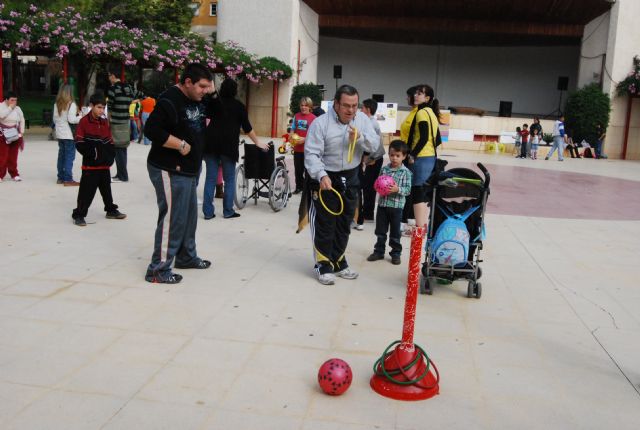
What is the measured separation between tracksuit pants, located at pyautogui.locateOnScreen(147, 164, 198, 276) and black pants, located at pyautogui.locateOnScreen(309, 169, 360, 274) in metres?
1.09

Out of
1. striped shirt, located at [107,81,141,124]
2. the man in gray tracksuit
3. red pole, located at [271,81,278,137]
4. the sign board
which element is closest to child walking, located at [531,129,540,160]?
the sign board

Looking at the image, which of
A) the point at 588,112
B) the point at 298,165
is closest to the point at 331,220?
the point at 298,165

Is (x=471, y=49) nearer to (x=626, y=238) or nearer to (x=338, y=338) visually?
(x=626, y=238)

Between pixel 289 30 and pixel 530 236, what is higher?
pixel 289 30

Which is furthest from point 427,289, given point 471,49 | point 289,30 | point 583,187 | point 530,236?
point 471,49

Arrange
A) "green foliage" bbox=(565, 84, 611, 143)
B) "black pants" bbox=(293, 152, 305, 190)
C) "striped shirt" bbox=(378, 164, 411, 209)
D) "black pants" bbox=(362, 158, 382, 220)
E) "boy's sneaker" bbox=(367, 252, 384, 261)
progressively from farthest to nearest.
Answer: "green foliage" bbox=(565, 84, 611, 143) < "black pants" bbox=(293, 152, 305, 190) < "black pants" bbox=(362, 158, 382, 220) < "boy's sneaker" bbox=(367, 252, 384, 261) < "striped shirt" bbox=(378, 164, 411, 209)

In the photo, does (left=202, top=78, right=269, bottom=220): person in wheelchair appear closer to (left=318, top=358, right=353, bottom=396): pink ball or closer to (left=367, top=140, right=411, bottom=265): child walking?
(left=367, top=140, right=411, bottom=265): child walking

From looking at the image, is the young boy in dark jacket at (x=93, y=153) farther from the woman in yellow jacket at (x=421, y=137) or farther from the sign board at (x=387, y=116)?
the sign board at (x=387, y=116)

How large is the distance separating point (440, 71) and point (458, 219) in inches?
1223

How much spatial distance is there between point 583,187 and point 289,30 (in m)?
14.8

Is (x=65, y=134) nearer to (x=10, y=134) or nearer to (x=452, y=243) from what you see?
(x=10, y=134)

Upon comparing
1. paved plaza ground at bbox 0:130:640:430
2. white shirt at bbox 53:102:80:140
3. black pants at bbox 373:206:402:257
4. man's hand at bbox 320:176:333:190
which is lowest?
paved plaza ground at bbox 0:130:640:430

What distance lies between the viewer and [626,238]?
8.60m

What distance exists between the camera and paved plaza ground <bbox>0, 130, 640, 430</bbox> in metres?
3.43
